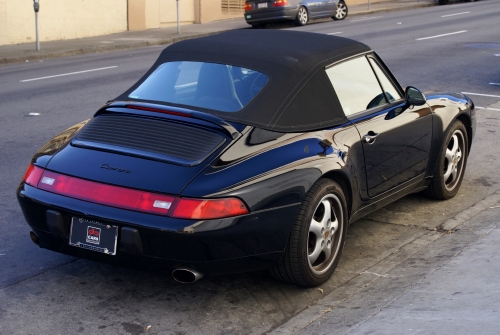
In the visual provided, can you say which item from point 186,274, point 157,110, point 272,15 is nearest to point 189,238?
point 186,274

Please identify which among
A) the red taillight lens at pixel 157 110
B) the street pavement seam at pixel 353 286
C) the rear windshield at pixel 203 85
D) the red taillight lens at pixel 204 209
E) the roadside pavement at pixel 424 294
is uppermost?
the rear windshield at pixel 203 85

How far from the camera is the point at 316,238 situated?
4867 millimetres

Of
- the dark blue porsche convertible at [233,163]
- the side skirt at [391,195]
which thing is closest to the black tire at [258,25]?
the side skirt at [391,195]

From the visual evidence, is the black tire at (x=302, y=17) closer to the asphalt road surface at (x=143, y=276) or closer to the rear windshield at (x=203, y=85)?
the asphalt road surface at (x=143, y=276)

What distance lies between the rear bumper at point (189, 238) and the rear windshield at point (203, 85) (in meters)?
0.90

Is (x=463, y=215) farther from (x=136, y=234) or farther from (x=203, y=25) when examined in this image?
(x=203, y=25)

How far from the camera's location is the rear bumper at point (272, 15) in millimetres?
25984

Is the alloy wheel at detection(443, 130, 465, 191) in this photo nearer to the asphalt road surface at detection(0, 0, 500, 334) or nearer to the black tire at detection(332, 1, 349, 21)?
the asphalt road surface at detection(0, 0, 500, 334)

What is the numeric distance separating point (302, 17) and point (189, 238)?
23.2 m

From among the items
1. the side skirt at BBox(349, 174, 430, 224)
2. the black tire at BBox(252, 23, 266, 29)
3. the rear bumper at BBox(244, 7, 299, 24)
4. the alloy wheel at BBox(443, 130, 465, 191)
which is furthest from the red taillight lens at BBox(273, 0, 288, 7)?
the side skirt at BBox(349, 174, 430, 224)

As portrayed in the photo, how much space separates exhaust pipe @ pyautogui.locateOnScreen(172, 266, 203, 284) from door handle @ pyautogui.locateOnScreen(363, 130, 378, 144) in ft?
5.42

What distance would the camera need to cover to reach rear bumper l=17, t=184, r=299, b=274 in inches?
169

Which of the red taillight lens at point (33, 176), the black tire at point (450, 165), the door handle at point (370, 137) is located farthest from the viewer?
the black tire at point (450, 165)

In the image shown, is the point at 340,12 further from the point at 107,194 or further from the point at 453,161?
the point at 107,194
